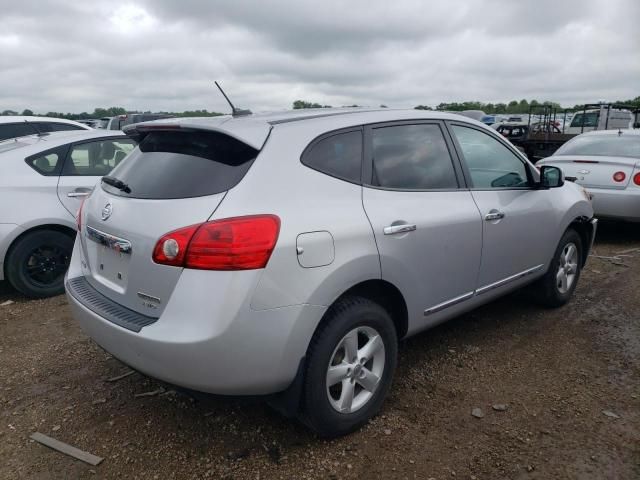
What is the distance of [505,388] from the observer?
3244mm

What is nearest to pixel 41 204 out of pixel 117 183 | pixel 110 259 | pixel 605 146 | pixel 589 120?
pixel 117 183

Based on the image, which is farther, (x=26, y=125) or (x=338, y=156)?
(x=26, y=125)

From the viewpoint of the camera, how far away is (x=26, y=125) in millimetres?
7898

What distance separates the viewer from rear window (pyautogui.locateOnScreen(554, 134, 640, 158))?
23.5 ft

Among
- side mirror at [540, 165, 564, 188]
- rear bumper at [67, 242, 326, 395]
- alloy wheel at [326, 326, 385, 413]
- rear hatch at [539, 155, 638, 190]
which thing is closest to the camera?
rear bumper at [67, 242, 326, 395]

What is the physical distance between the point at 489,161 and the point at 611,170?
407 cm

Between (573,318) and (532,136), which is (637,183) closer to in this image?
(573,318)

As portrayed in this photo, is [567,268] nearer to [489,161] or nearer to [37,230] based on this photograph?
[489,161]

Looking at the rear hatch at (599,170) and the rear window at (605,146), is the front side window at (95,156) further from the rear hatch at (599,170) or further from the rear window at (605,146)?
the rear window at (605,146)

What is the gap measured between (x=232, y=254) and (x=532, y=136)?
15.9 metres

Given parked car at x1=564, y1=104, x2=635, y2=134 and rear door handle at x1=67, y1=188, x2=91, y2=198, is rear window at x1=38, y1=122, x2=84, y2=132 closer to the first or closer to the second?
rear door handle at x1=67, y1=188, x2=91, y2=198

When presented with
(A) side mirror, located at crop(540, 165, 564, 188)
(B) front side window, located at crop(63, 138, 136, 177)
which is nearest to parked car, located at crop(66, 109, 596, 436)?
(A) side mirror, located at crop(540, 165, 564, 188)

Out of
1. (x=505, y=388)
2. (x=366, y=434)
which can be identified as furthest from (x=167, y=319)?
(x=505, y=388)

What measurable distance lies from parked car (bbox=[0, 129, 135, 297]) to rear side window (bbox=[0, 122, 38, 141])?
2625mm
